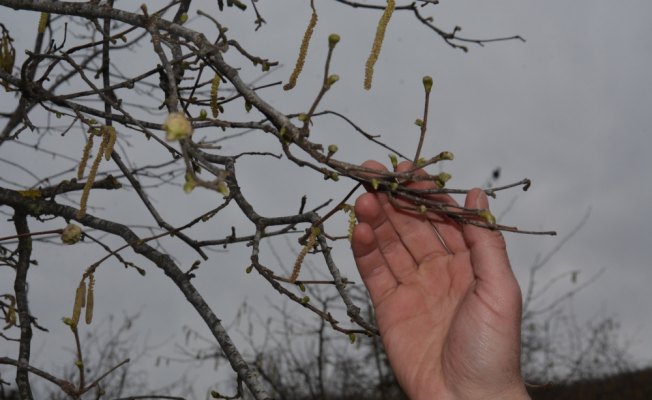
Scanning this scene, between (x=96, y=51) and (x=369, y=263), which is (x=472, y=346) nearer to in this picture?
(x=369, y=263)

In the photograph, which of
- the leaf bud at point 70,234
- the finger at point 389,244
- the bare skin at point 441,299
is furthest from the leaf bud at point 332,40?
the leaf bud at point 70,234

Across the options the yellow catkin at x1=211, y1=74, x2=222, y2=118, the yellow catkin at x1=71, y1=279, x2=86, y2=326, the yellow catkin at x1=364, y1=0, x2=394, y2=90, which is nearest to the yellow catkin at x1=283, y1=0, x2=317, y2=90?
the yellow catkin at x1=364, y1=0, x2=394, y2=90

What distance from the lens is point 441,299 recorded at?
288cm

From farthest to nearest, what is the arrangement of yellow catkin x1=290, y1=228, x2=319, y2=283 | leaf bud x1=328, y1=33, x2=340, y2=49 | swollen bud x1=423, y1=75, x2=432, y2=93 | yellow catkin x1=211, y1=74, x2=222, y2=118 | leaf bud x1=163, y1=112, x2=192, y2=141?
1. yellow catkin x1=211, y1=74, x2=222, y2=118
2. yellow catkin x1=290, y1=228, x2=319, y2=283
3. swollen bud x1=423, y1=75, x2=432, y2=93
4. leaf bud x1=328, y1=33, x2=340, y2=49
5. leaf bud x1=163, y1=112, x2=192, y2=141

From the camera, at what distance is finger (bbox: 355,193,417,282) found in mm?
2777

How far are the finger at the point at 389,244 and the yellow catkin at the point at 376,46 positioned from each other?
0.64m

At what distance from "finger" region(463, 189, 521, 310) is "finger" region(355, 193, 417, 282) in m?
0.33

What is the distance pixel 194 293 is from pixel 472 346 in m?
1.22

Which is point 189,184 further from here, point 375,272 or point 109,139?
point 375,272

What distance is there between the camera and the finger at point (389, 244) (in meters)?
2.78

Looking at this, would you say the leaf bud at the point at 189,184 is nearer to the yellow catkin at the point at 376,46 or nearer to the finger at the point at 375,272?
the yellow catkin at the point at 376,46

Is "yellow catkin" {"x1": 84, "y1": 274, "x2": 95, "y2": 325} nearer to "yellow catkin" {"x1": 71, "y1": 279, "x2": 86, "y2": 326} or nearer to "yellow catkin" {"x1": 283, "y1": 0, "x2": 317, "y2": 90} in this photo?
"yellow catkin" {"x1": 71, "y1": 279, "x2": 86, "y2": 326}

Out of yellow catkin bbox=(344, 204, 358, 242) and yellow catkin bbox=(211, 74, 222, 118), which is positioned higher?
yellow catkin bbox=(211, 74, 222, 118)

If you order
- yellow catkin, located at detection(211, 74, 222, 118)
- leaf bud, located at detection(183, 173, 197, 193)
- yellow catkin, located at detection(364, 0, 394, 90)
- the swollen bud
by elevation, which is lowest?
leaf bud, located at detection(183, 173, 197, 193)
